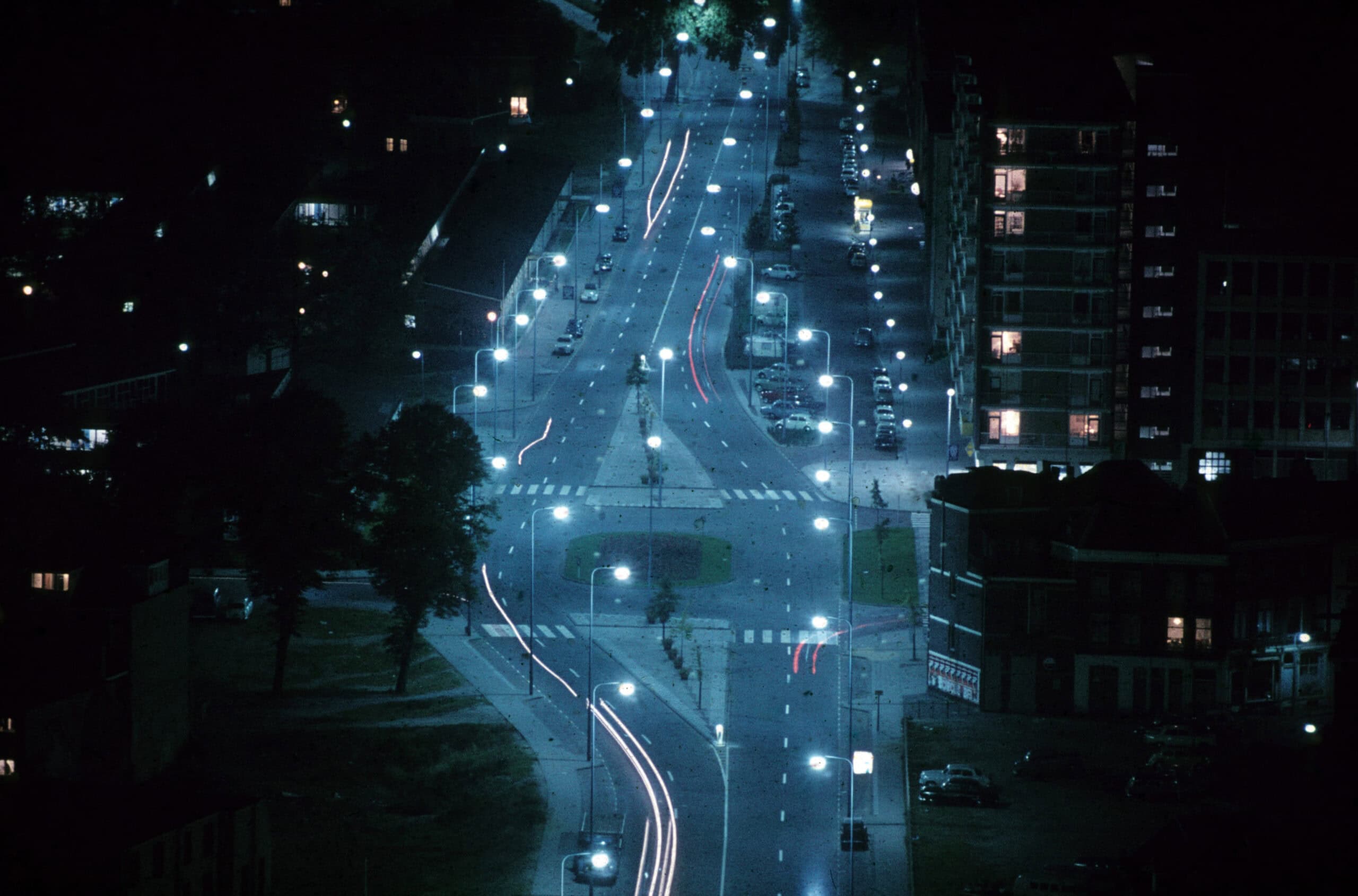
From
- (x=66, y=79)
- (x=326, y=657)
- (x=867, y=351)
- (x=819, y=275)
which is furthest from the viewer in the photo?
(x=66, y=79)

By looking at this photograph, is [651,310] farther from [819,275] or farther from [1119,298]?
[1119,298]

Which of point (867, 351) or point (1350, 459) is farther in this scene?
point (867, 351)

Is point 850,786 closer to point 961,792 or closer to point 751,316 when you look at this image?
point 961,792

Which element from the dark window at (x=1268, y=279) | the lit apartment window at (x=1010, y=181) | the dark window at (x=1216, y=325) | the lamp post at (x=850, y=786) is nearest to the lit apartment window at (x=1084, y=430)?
the dark window at (x=1216, y=325)

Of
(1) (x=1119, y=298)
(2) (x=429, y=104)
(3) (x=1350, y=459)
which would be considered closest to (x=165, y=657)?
(1) (x=1119, y=298)

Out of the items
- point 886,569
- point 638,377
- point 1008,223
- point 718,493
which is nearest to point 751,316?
point 638,377
